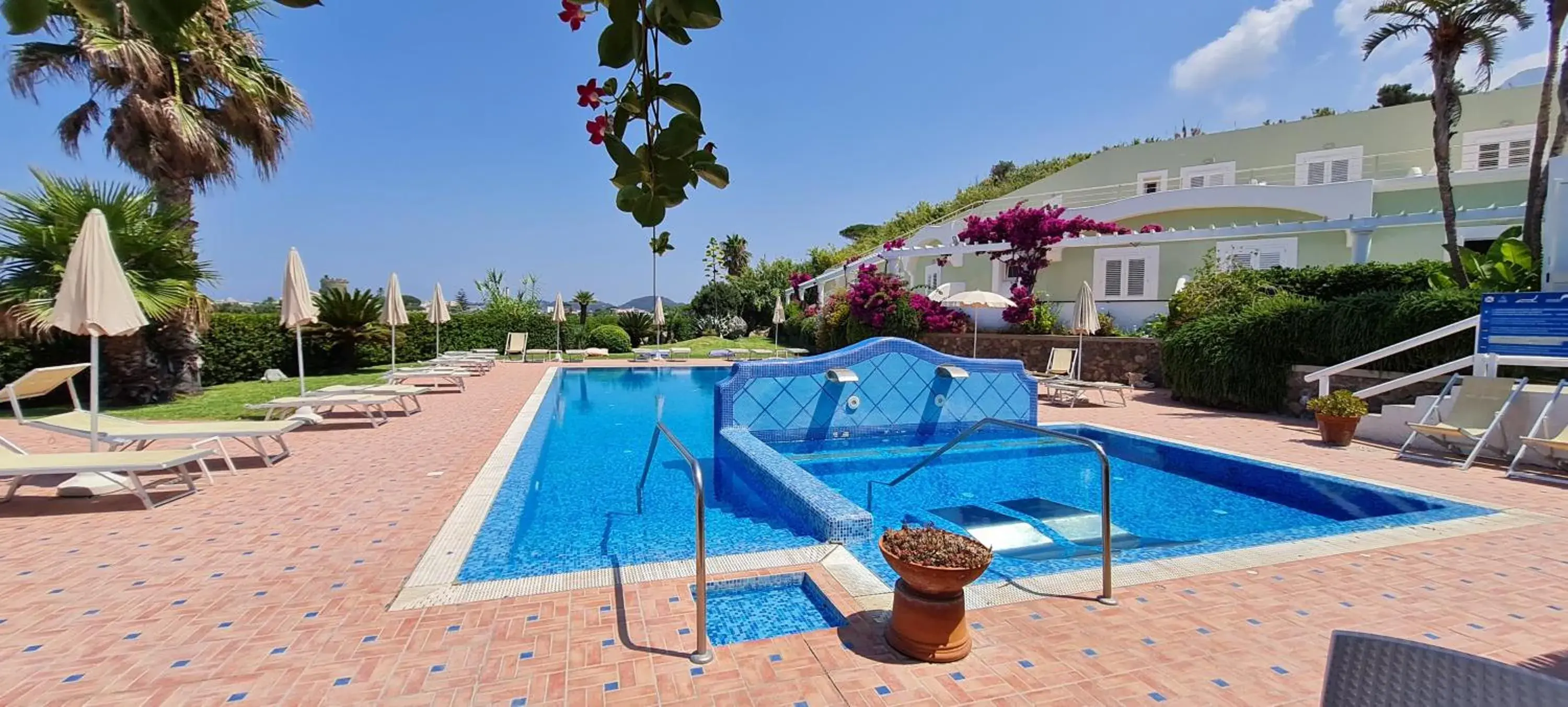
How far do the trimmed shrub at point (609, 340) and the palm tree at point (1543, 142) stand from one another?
24472 mm

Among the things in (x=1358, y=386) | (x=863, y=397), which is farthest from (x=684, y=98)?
(x=1358, y=386)

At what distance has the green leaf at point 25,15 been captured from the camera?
27.8 inches

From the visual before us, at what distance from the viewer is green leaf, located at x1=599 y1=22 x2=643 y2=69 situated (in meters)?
1.04

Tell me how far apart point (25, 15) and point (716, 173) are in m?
0.86

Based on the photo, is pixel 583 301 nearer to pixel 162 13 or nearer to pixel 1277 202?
pixel 1277 202

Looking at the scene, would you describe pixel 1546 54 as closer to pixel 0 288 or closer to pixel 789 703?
pixel 789 703

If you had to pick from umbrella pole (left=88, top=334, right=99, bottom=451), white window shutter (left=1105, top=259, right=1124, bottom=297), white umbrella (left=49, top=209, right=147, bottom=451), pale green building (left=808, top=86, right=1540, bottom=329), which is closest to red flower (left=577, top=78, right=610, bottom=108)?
white umbrella (left=49, top=209, right=147, bottom=451)

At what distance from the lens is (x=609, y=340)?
87.8 ft

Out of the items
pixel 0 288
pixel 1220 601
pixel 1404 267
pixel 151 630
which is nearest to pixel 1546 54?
pixel 1404 267

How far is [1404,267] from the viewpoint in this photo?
44.6ft

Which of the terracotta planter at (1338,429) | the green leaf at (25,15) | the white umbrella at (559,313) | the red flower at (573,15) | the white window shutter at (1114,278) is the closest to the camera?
the green leaf at (25,15)

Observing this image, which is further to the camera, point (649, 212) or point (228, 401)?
point (228, 401)

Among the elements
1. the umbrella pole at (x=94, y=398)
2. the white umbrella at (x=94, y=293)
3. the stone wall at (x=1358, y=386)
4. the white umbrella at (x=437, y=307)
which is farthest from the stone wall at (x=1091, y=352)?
the umbrella pole at (x=94, y=398)

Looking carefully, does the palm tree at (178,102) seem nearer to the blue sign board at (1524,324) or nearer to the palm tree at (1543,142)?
the blue sign board at (1524,324)
